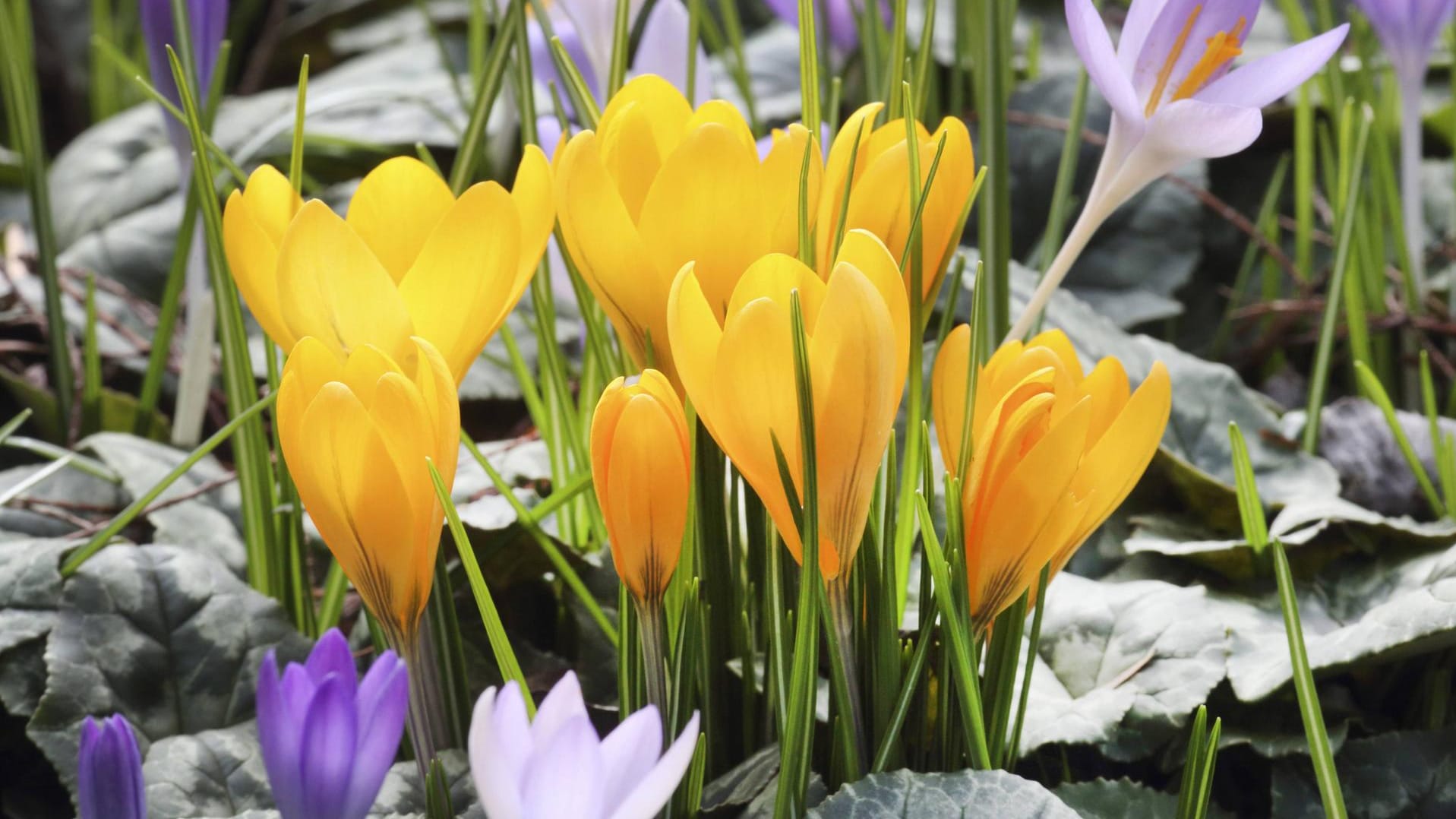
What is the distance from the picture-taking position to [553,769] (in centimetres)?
27

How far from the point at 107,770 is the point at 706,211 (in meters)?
0.22

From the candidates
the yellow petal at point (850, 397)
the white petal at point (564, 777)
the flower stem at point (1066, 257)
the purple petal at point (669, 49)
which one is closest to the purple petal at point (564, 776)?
the white petal at point (564, 777)

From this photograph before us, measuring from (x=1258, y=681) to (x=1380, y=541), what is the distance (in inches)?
7.0

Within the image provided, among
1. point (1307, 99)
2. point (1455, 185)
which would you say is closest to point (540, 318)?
point (1307, 99)

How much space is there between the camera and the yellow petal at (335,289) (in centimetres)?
35

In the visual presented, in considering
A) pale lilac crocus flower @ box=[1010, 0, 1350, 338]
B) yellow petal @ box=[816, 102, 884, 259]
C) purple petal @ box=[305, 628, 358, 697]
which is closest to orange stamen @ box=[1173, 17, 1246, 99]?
pale lilac crocus flower @ box=[1010, 0, 1350, 338]

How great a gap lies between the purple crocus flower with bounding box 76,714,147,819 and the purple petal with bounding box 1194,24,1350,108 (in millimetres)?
372

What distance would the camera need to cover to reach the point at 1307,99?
2.93 feet

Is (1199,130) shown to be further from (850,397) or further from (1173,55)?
(850,397)

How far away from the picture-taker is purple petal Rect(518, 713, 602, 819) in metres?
0.27

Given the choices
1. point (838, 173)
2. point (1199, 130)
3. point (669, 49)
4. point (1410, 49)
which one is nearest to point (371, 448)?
point (838, 173)

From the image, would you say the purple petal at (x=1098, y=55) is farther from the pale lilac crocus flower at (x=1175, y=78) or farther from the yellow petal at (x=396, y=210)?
the yellow petal at (x=396, y=210)

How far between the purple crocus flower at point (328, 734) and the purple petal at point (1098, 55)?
27cm

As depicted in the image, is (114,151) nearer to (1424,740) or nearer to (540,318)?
(540,318)
